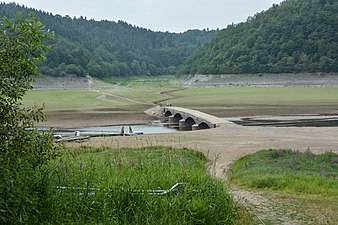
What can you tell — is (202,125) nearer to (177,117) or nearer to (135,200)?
(177,117)

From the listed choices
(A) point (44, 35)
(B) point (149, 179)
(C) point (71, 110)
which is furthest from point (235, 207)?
(C) point (71, 110)

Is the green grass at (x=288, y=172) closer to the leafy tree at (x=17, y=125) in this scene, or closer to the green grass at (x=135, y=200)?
the green grass at (x=135, y=200)

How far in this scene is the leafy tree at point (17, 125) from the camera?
19.2ft

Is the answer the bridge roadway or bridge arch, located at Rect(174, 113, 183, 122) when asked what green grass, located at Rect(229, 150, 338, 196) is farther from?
bridge arch, located at Rect(174, 113, 183, 122)

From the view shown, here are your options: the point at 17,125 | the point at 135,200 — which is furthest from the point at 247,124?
the point at 17,125

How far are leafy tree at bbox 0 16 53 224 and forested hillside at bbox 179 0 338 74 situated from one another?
382 ft

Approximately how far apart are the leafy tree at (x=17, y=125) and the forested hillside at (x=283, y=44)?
117 m

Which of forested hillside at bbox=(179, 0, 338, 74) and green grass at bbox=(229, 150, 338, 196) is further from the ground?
forested hillside at bbox=(179, 0, 338, 74)

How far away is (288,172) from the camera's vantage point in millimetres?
14391

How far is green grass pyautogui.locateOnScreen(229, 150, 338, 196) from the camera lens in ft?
38.5

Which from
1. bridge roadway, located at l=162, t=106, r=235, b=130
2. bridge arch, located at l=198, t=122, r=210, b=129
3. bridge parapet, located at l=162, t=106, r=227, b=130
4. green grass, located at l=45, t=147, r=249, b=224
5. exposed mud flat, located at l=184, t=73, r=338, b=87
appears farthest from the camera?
exposed mud flat, located at l=184, t=73, r=338, b=87

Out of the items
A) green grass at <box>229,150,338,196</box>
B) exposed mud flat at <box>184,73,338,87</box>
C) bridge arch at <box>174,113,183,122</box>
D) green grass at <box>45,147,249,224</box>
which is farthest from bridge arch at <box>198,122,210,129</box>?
exposed mud flat at <box>184,73,338,87</box>

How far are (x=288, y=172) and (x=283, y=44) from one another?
425 feet

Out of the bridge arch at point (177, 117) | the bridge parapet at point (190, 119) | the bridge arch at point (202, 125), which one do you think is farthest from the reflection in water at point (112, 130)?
the bridge arch at point (177, 117)
